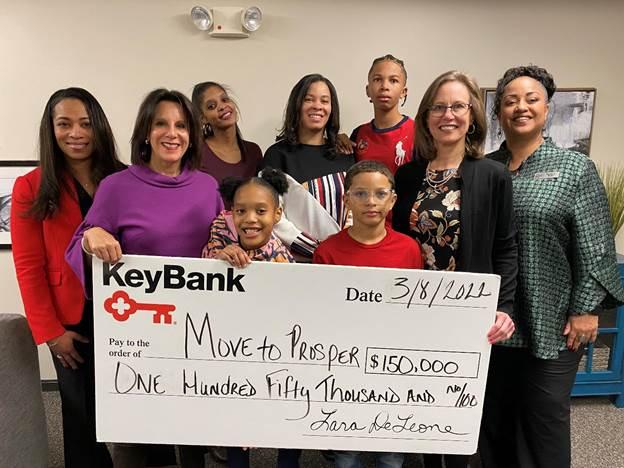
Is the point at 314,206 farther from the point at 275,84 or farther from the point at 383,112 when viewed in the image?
the point at 275,84

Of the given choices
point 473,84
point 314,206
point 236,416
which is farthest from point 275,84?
point 236,416

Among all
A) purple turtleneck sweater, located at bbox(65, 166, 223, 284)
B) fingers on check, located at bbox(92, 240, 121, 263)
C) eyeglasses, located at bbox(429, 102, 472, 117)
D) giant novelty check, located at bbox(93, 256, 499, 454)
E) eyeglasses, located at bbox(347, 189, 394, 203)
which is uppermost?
eyeglasses, located at bbox(429, 102, 472, 117)

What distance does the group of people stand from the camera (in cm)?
136

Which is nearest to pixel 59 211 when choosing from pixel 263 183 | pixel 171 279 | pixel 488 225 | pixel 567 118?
pixel 171 279

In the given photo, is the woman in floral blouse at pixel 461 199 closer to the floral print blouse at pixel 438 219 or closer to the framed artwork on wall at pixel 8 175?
the floral print blouse at pixel 438 219

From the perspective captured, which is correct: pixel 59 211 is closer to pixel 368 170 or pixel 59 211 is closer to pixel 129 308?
pixel 129 308

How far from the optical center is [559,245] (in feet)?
4.68

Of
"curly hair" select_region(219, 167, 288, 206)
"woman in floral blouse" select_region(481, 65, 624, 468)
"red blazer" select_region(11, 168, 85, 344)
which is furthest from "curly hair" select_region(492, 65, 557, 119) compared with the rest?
"red blazer" select_region(11, 168, 85, 344)

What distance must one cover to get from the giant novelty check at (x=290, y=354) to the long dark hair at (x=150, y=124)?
1.17 feet

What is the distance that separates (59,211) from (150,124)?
45 centimetres

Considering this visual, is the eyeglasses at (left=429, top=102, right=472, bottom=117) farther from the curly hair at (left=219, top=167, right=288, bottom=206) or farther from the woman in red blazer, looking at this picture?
the woman in red blazer

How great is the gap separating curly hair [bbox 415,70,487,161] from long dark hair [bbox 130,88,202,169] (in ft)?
2.37

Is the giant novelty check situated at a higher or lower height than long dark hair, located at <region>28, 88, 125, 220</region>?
lower

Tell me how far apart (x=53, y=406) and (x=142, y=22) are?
214cm
